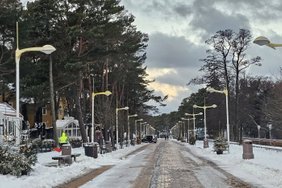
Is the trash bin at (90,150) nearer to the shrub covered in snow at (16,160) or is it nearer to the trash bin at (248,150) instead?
the trash bin at (248,150)

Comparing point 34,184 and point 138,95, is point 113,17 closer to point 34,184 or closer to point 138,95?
point 34,184

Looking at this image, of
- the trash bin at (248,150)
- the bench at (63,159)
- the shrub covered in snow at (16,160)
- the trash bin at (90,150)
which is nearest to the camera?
the shrub covered in snow at (16,160)

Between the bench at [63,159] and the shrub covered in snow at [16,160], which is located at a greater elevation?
the shrub covered in snow at [16,160]

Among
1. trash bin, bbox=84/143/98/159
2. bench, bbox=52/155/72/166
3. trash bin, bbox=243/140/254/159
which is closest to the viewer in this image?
bench, bbox=52/155/72/166

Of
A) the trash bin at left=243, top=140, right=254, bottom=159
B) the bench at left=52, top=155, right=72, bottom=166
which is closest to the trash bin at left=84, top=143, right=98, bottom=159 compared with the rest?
the bench at left=52, top=155, right=72, bottom=166

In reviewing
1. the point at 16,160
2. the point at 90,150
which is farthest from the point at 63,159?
the point at 90,150

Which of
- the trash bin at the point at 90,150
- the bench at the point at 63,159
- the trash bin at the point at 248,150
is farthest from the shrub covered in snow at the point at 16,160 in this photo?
the trash bin at the point at 90,150

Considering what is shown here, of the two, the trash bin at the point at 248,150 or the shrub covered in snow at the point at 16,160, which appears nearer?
the shrub covered in snow at the point at 16,160

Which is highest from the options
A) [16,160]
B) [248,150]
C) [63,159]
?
[16,160]

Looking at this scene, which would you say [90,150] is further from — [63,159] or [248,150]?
[248,150]

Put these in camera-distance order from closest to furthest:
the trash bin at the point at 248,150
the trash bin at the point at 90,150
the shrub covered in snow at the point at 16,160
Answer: the shrub covered in snow at the point at 16,160 < the trash bin at the point at 248,150 < the trash bin at the point at 90,150

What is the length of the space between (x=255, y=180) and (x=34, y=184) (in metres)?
8.65

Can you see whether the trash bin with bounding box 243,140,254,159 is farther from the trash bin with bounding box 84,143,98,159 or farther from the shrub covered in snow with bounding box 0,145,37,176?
the shrub covered in snow with bounding box 0,145,37,176

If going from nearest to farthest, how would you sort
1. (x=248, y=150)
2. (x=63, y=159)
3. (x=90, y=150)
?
1. (x=63, y=159)
2. (x=248, y=150)
3. (x=90, y=150)
